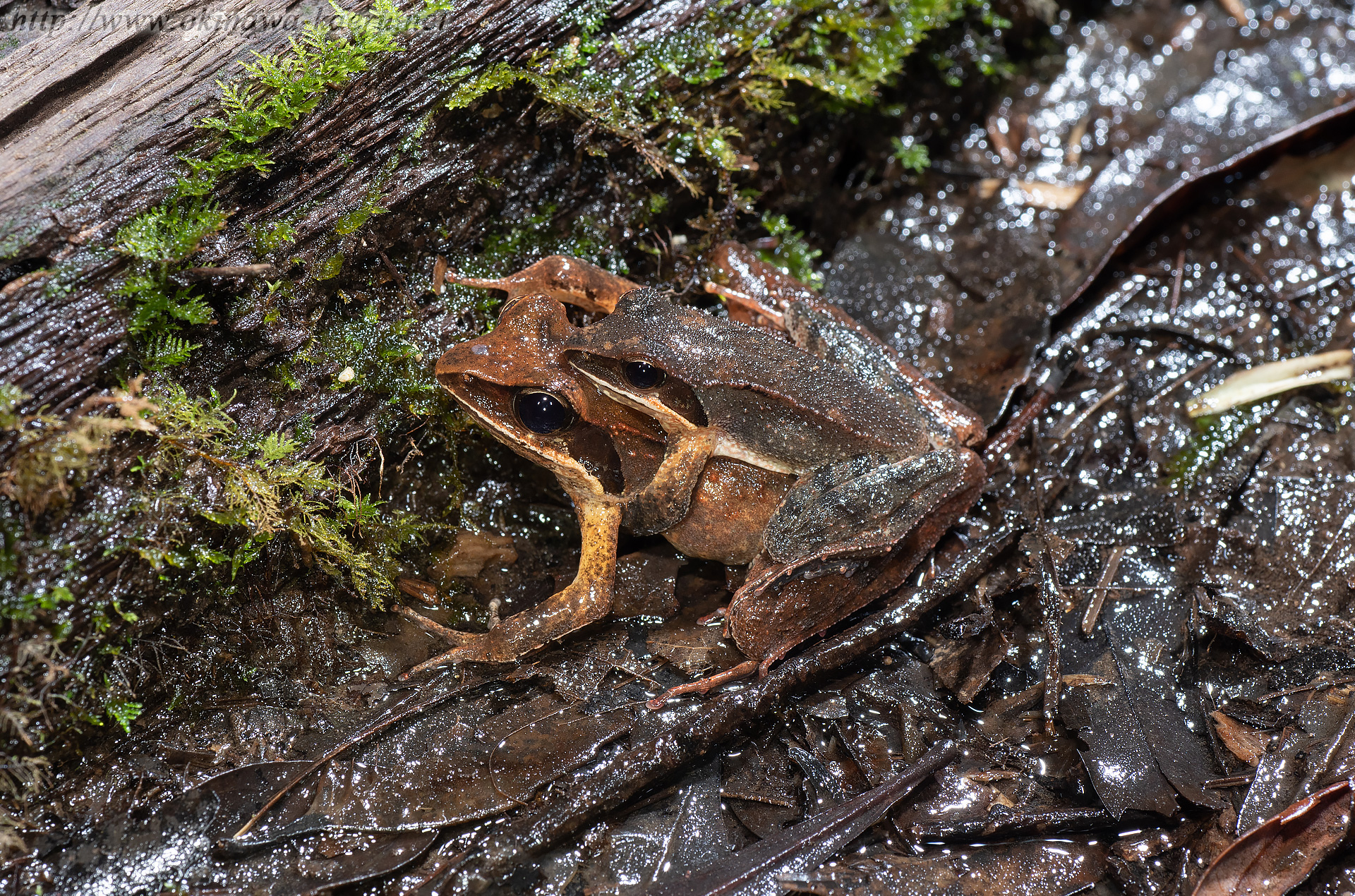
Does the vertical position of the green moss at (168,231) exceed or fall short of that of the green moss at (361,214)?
it exceeds it

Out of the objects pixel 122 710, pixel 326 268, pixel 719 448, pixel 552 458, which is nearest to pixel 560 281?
pixel 552 458

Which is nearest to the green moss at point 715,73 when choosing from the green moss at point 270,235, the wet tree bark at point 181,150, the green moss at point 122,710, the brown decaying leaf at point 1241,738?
the wet tree bark at point 181,150

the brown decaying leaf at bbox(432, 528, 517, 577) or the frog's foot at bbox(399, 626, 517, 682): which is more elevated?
the brown decaying leaf at bbox(432, 528, 517, 577)

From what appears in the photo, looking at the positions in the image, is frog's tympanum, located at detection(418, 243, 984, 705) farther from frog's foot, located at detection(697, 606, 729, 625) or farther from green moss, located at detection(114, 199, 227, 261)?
green moss, located at detection(114, 199, 227, 261)

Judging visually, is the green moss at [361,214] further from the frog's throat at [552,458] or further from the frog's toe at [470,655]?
the frog's toe at [470,655]

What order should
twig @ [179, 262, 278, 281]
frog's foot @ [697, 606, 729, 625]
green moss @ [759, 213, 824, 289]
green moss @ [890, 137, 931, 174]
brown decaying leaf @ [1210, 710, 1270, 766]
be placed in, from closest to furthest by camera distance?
twig @ [179, 262, 278, 281] → brown decaying leaf @ [1210, 710, 1270, 766] → frog's foot @ [697, 606, 729, 625] → green moss @ [759, 213, 824, 289] → green moss @ [890, 137, 931, 174]

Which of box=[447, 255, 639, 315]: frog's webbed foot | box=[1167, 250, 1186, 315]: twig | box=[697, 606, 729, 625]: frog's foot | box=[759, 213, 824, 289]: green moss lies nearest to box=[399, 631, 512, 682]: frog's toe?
box=[697, 606, 729, 625]: frog's foot

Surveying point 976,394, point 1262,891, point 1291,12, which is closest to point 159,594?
point 976,394
